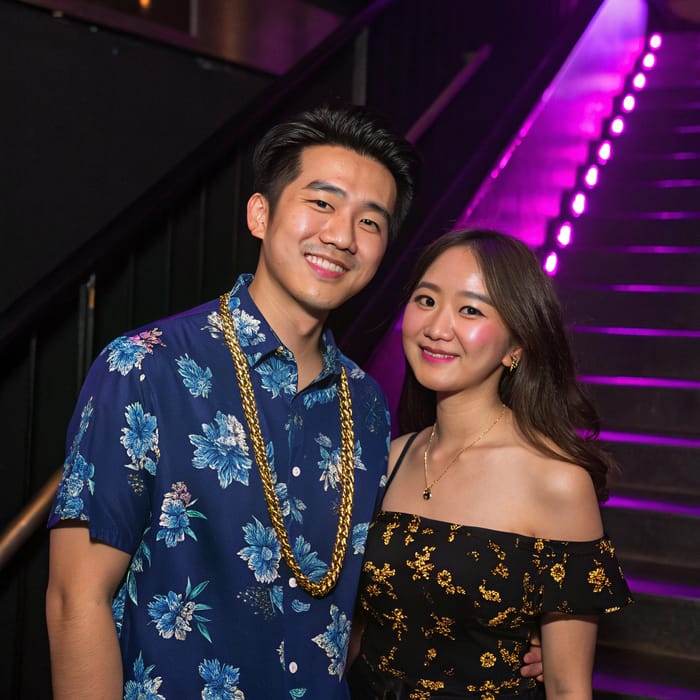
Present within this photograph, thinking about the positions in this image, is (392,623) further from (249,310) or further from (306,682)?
(249,310)

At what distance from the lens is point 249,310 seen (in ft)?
6.33

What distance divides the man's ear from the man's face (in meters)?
0.01

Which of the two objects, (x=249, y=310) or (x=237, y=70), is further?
(x=237, y=70)

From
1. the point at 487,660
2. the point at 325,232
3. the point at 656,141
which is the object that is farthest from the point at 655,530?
the point at 656,141

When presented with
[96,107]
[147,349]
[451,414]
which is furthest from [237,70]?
[147,349]

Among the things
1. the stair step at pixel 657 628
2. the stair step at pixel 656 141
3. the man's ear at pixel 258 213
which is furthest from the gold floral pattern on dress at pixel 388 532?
the stair step at pixel 656 141

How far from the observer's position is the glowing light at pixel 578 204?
5.66m

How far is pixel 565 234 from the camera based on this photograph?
5469 millimetres

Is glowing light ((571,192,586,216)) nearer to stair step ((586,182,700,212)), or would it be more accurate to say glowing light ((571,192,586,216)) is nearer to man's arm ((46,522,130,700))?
stair step ((586,182,700,212))

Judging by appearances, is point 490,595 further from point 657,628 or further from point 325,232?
point 657,628

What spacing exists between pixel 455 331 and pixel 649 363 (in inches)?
91.3

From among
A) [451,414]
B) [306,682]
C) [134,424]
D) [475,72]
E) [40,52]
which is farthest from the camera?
[475,72]

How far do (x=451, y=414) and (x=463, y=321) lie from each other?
27cm

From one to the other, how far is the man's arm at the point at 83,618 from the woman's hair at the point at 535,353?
3.57 feet
